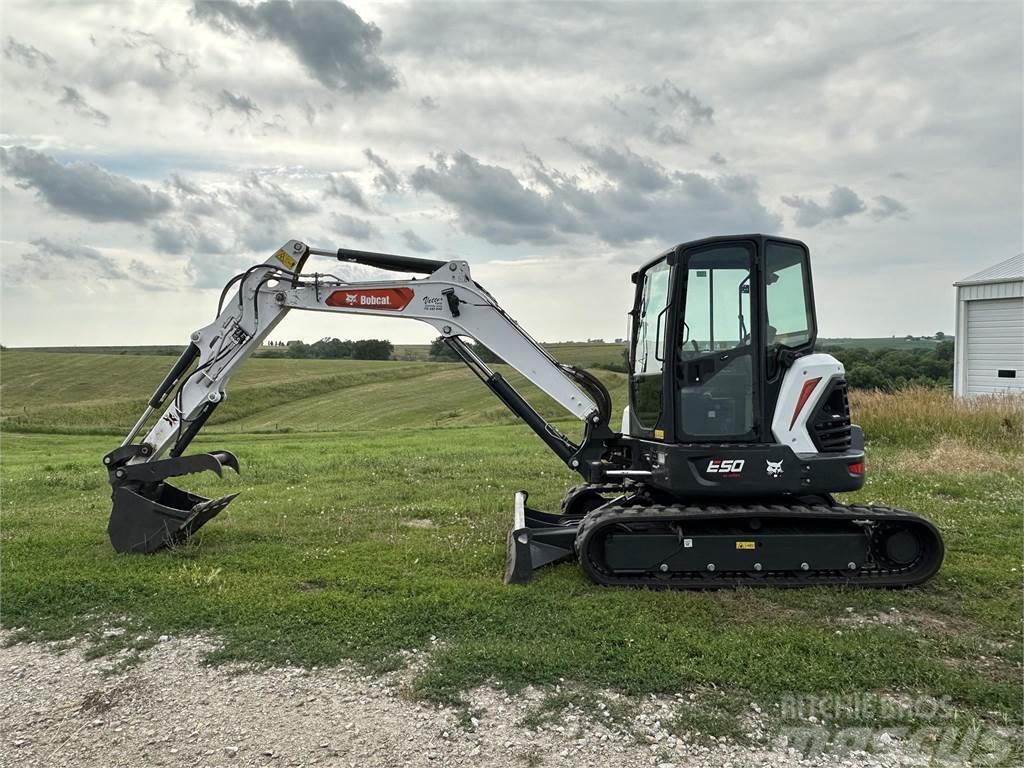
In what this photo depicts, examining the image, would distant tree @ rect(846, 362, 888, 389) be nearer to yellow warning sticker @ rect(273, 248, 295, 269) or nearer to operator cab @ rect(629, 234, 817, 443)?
operator cab @ rect(629, 234, 817, 443)

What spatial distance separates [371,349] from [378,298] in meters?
59.3

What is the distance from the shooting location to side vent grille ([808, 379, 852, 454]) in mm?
6898

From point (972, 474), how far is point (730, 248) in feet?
28.0

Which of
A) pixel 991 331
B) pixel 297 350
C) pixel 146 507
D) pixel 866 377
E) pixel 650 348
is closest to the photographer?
pixel 650 348

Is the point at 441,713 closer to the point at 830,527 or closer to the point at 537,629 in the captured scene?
the point at 537,629

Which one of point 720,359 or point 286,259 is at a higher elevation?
point 286,259

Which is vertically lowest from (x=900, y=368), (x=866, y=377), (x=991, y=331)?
(x=866, y=377)

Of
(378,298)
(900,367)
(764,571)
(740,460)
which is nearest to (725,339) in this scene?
(740,460)

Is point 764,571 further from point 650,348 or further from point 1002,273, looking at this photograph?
point 1002,273

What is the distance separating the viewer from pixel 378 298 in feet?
Result: 25.9

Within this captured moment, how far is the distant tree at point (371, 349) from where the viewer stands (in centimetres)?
6538

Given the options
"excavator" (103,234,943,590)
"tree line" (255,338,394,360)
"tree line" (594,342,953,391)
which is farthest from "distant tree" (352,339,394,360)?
"excavator" (103,234,943,590)

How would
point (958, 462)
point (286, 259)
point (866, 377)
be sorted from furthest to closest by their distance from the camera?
1. point (866, 377)
2. point (958, 462)
3. point (286, 259)

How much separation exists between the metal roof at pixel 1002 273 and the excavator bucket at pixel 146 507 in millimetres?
22669
